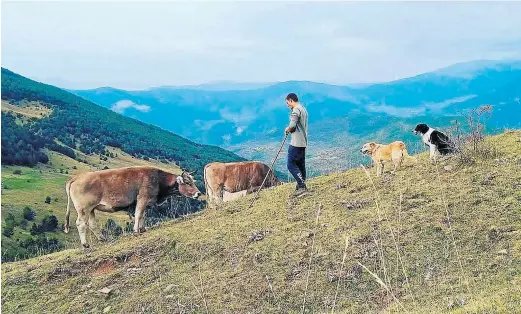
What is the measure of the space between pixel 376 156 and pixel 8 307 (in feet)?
27.9

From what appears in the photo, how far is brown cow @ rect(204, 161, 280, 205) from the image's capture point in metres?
17.9

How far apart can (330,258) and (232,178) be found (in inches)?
364

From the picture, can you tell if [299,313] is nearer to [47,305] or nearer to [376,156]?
[47,305]

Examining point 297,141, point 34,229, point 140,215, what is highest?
point 297,141

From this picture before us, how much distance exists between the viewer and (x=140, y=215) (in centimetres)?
1442

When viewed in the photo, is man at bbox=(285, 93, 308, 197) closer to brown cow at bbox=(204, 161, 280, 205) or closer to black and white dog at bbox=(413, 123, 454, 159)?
black and white dog at bbox=(413, 123, 454, 159)

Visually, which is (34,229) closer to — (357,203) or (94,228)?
(94,228)

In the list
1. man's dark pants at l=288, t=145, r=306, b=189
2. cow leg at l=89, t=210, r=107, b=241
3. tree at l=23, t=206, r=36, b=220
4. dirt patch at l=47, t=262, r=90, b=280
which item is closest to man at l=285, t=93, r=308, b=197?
man's dark pants at l=288, t=145, r=306, b=189

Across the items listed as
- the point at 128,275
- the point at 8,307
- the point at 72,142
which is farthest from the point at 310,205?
the point at 72,142

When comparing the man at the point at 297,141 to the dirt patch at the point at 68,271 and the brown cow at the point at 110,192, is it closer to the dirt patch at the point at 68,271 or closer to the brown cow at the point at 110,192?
the brown cow at the point at 110,192

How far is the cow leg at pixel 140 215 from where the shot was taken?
14039mm

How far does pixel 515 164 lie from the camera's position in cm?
1091

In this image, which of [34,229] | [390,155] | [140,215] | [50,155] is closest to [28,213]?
[34,229]

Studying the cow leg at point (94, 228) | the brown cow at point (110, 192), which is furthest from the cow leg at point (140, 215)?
the cow leg at point (94, 228)
